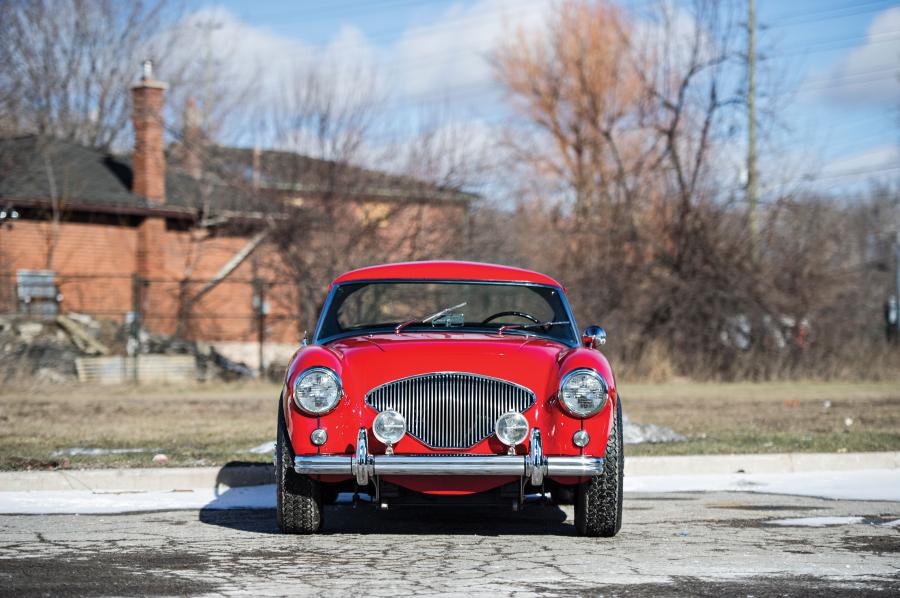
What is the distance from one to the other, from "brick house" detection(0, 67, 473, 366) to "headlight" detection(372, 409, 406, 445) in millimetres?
16975

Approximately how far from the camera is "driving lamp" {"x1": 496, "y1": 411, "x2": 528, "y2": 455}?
637 cm

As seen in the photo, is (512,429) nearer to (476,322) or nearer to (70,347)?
(476,322)

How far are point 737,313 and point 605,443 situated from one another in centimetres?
1863

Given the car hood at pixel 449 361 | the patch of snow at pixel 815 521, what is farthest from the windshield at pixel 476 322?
the patch of snow at pixel 815 521

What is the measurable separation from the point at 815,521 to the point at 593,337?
1871 mm

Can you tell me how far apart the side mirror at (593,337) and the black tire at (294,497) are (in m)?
2.16

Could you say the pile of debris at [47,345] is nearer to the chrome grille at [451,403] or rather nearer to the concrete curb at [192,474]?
the concrete curb at [192,474]

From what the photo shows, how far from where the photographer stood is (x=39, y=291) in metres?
27.8

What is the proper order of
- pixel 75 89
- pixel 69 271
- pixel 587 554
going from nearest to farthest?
1. pixel 587 554
2. pixel 69 271
3. pixel 75 89

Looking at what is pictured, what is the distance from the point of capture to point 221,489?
936 cm

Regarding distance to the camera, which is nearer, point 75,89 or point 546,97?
point 546,97

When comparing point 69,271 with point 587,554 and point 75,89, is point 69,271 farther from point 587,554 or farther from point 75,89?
point 587,554

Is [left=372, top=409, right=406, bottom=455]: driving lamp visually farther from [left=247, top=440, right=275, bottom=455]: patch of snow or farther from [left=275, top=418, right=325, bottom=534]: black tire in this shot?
[left=247, top=440, right=275, bottom=455]: patch of snow

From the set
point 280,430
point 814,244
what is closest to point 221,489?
point 280,430
